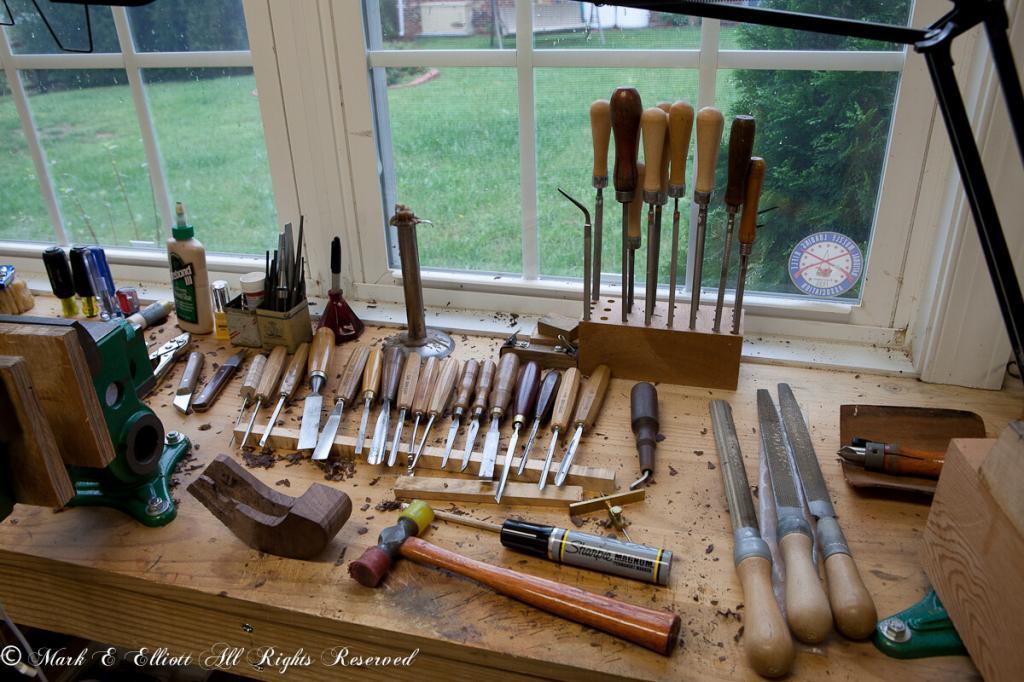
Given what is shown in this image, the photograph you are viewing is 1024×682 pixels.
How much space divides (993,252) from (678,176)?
1.66 feet

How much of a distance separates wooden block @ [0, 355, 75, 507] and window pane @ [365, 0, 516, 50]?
841mm

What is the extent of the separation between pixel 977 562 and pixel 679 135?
61 cm

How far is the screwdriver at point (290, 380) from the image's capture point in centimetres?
108

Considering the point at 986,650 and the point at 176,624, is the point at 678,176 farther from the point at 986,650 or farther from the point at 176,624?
the point at 176,624

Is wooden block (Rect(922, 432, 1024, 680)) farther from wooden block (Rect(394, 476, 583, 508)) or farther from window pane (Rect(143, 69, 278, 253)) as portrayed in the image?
window pane (Rect(143, 69, 278, 253))

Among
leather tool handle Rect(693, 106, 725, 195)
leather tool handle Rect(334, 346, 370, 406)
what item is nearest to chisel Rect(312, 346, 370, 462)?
leather tool handle Rect(334, 346, 370, 406)

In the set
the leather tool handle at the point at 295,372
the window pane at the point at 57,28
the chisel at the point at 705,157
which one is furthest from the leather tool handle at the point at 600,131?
the window pane at the point at 57,28

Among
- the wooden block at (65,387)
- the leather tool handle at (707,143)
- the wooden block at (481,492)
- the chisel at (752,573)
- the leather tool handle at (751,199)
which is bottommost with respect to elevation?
the wooden block at (481,492)

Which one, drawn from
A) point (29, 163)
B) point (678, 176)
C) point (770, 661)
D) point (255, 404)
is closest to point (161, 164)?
point (29, 163)

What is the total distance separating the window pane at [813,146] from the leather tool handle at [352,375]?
0.64m

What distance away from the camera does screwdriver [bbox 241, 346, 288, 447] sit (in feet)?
3.68

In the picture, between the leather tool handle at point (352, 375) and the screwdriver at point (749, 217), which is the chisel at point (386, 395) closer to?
the leather tool handle at point (352, 375)

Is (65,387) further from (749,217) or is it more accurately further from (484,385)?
(749,217)

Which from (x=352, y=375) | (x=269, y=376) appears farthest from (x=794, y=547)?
(x=269, y=376)
